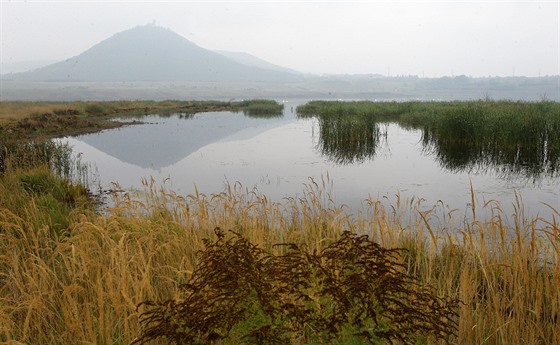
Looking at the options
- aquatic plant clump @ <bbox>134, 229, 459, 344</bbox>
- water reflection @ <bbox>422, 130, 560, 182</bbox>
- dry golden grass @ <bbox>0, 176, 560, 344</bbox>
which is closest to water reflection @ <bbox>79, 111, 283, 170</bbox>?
dry golden grass @ <bbox>0, 176, 560, 344</bbox>

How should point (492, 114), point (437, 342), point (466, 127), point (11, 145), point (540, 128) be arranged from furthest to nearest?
point (492, 114) < point (466, 127) < point (540, 128) < point (11, 145) < point (437, 342)

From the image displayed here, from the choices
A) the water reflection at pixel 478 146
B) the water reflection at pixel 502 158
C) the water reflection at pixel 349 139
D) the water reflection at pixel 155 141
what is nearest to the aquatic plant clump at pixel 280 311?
the water reflection at pixel 478 146

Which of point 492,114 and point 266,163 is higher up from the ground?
point 492,114

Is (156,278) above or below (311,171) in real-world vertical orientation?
above

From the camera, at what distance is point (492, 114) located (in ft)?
72.4

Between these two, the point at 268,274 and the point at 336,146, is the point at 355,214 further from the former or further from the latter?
the point at 336,146

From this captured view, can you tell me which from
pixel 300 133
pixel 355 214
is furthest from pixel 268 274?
pixel 300 133

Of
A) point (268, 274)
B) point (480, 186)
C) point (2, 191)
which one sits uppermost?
point (268, 274)

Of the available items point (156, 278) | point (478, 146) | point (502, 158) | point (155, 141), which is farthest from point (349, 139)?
point (156, 278)

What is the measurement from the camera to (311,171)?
54.6 feet

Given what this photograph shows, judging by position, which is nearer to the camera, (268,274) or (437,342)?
(268,274)

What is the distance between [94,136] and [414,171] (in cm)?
2322

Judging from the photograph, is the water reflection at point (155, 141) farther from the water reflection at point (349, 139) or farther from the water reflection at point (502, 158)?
the water reflection at point (502, 158)

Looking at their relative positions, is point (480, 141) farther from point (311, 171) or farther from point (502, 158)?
point (311, 171)
